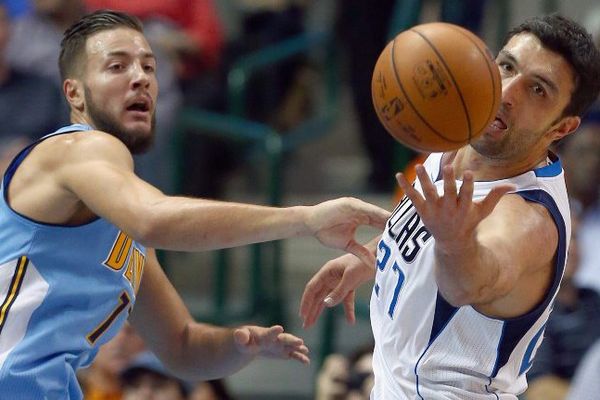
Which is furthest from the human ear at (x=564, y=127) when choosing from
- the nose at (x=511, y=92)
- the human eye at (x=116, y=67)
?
the human eye at (x=116, y=67)

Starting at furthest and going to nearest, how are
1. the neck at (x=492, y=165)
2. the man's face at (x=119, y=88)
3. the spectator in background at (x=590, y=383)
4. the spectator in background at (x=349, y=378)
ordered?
1. the spectator in background at (x=349, y=378)
2. the spectator in background at (x=590, y=383)
3. the man's face at (x=119, y=88)
4. the neck at (x=492, y=165)

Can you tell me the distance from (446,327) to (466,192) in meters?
0.84

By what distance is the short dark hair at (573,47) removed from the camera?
444cm

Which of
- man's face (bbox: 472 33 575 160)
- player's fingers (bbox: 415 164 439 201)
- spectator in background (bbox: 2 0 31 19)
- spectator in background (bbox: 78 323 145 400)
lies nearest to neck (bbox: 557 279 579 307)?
spectator in background (bbox: 78 323 145 400)

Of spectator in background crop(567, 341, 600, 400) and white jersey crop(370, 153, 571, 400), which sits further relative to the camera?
spectator in background crop(567, 341, 600, 400)

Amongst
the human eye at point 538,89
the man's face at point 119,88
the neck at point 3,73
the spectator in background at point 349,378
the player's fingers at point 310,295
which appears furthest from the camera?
the neck at point 3,73

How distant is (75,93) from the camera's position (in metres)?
4.96

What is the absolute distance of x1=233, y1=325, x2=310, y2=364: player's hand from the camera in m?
5.06

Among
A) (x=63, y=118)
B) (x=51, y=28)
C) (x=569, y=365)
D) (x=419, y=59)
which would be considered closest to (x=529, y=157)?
(x=419, y=59)

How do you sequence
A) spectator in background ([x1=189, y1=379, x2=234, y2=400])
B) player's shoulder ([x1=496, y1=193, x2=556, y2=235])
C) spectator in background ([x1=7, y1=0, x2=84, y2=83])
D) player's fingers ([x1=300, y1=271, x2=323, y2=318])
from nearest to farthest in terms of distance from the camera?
player's shoulder ([x1=496, y1=193, x2=556, y2=235]) → player's fingers ([x1=300, y1=271, x2=323, y2=318]) → spectator in background ([x1=189, y1=379, x2=234, y2=400]) → spectator in background ([x1=7, y1=0, x2=84, y2=83])

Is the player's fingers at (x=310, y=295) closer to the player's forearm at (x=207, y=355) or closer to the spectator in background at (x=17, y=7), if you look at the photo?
the player's forearm at (x=207, y=355)

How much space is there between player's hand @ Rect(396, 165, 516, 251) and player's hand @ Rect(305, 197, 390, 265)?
0.35m

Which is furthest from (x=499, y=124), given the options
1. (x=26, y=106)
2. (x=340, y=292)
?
(x=26, y=106)

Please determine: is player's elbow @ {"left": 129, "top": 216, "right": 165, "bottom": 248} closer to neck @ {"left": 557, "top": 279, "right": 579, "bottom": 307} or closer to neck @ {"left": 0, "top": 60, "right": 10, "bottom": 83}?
neck @ {"left": 557, "top": 279, "right": 579, "bottom": 307}
